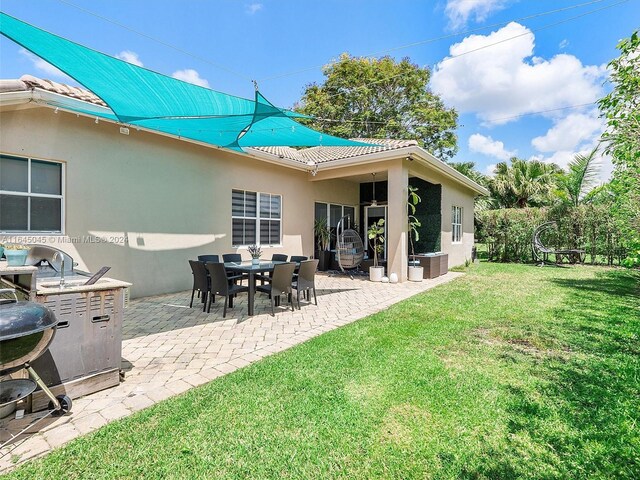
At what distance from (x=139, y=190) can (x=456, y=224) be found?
12405 mm

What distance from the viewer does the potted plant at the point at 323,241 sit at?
40.2ft

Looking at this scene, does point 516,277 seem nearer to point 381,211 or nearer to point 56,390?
point 381,211

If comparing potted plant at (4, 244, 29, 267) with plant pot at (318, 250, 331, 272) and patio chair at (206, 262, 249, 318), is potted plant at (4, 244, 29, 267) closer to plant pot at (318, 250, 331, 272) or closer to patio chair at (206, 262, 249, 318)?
patio chair at (206, 262, 249, 318)

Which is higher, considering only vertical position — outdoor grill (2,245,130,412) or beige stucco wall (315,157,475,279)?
beige stucco wall (315,157,475,279)

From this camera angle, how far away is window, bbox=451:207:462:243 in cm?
1401

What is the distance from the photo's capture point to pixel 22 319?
2.12 metres

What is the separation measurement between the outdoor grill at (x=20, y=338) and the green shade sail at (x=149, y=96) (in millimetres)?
3198

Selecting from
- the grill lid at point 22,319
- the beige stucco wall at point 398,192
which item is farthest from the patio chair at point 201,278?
the beige stucco wall at point 398,192

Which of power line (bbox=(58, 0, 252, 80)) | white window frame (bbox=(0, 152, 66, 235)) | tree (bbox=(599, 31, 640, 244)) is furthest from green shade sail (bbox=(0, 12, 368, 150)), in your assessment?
tree (bbox=(599, 31, 640, 244))

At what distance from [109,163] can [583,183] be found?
18.9 meters

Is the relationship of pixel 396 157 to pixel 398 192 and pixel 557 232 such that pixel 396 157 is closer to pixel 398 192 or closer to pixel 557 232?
pixel 398 192

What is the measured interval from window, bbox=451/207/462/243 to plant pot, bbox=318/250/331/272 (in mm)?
5495

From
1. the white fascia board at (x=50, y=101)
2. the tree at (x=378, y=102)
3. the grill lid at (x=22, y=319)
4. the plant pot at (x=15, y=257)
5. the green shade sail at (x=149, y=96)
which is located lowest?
the grill lid at (x=22, y=319)

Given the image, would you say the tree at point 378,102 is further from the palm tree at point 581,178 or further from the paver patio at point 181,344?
the paver patio at point 181,344
